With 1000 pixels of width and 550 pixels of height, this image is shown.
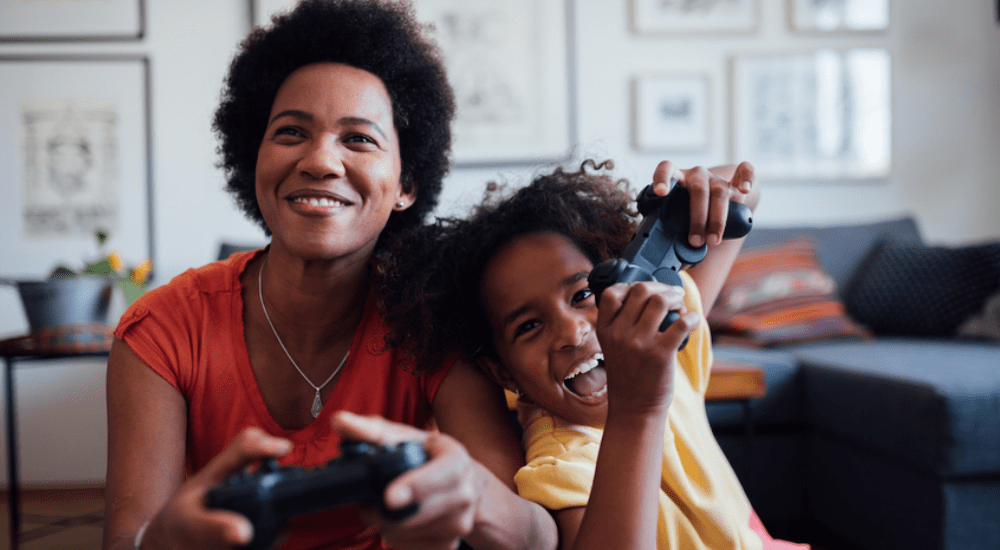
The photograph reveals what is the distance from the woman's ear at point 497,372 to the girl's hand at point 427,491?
0.44 metres

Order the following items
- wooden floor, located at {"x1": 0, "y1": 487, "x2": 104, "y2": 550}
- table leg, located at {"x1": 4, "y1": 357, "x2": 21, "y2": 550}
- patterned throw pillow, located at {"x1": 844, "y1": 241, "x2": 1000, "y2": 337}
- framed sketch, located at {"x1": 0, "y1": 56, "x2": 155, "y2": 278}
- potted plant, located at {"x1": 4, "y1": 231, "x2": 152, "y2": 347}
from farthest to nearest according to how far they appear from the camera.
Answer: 1. framed sketch, located at {"x1": 0, "y1": 56, "x2": 155, "y2": 278}
2. patterned throw pillow, located at {"x1": 844, "y1": 241, "x2": 1000, "y2": 337}
3. wooden floor, located at {"x1": 0, "y1": 487, "x2": 104, "y2": 550}
4. table leg, located at {"x1": 4, "y1": 357, "x2": 21, "y2": 550}
5. potted plant, located at {"x1": 4, "y1": 231, "x2": 152, "y2": 347}

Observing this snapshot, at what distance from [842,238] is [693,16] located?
1102 mm

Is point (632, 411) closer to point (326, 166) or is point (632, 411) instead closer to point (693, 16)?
point (326, 166)

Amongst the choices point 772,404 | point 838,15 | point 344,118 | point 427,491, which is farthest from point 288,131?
point 838,15

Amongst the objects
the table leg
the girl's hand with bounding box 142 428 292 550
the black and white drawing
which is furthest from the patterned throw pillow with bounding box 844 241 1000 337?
the black and white drawing

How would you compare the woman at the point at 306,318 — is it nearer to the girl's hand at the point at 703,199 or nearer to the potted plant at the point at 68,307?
the girl's hand at the point at 703,199

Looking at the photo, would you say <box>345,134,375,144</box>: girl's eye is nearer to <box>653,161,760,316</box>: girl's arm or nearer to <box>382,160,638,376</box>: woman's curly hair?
<box>382,160,638,376</box>: woman's curly hair

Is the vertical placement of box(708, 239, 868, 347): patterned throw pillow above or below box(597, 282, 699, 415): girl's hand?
below

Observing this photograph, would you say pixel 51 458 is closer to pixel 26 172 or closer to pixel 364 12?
pixel 26 172

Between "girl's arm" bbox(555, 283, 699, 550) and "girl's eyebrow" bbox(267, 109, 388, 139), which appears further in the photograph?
"girl's eyebrow" bbox(267, 109, 388, 139)

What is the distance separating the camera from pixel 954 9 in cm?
282

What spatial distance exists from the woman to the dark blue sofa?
1.12 meters

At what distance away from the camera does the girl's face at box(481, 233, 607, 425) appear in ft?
2.72

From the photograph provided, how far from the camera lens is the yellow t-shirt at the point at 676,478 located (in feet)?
2.46
